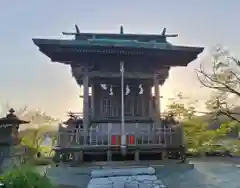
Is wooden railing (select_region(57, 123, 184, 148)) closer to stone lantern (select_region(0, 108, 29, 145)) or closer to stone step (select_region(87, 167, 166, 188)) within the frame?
stone step (select_region(87, 167, 166, 188))

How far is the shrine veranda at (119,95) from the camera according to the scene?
35.4 ft

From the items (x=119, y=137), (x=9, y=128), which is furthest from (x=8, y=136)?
(x=119, y=137)

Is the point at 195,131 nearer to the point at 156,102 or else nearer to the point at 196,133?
the point at 196,133

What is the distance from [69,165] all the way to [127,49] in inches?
207

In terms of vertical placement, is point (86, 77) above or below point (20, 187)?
above

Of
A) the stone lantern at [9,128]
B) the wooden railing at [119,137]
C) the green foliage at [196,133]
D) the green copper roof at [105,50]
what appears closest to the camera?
the wooden railing at [119,137]

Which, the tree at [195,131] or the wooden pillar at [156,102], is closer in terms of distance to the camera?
the wooden pillar at [156,102]

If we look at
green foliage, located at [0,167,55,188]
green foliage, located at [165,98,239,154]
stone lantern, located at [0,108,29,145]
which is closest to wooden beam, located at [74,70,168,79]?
stone lantern, located at [0,108,29,145]

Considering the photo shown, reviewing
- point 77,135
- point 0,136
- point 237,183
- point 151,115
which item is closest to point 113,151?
point 77,135

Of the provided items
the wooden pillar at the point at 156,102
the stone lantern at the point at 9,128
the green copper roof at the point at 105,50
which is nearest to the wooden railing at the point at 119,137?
the wooden pillar at the point at 156,102

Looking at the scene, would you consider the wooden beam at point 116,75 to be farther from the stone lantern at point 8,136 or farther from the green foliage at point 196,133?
the green foliage at point 196,133

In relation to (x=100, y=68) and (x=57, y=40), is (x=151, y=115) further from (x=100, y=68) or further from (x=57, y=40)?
(x=57, y=40)

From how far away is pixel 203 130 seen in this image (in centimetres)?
2002

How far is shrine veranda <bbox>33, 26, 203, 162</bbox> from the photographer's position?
35.4ft
